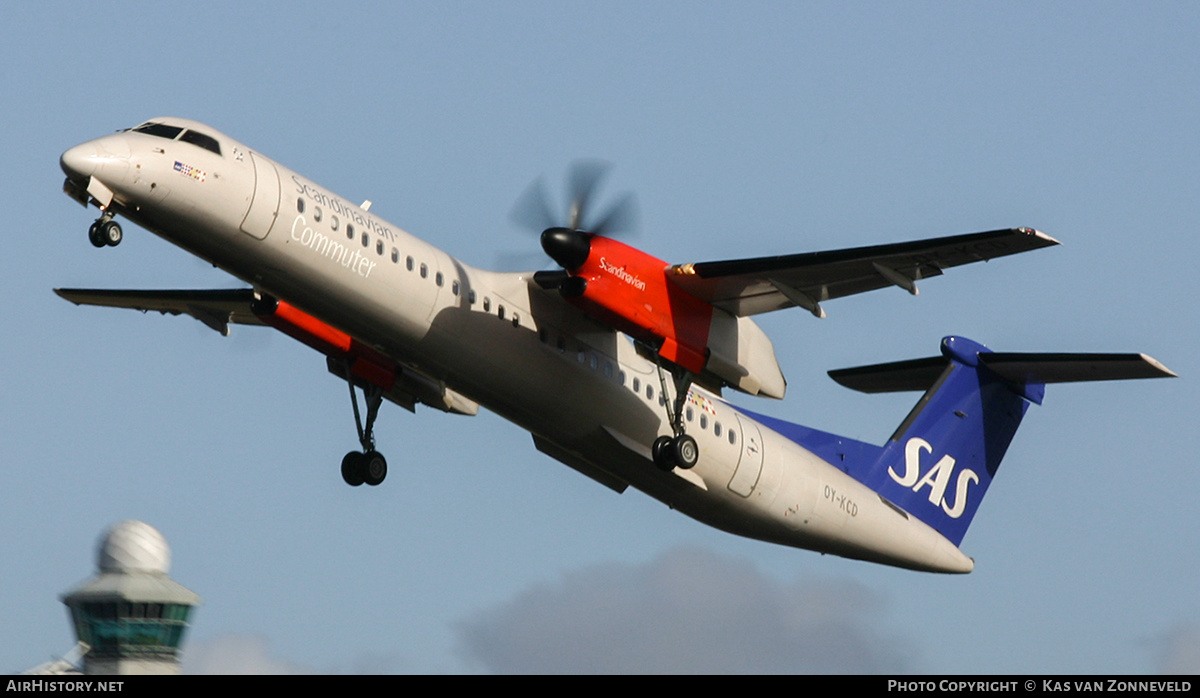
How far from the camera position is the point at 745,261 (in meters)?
17.7

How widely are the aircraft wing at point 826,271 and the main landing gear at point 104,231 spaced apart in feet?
22.0

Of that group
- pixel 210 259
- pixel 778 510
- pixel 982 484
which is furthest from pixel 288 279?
pixel 982 484

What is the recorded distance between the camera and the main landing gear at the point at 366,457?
19422 millimetres

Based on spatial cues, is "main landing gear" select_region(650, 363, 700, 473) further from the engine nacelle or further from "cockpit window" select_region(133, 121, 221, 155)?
"cockpit window" select_region(133, 121, 221, 155)

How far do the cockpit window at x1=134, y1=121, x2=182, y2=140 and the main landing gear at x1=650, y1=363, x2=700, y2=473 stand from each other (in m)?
6.50

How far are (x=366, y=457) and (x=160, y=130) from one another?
5743mm

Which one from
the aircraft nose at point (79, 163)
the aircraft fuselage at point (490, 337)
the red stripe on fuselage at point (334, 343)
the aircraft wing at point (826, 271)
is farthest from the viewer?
the red stripe on fuselage at point (334, 343)

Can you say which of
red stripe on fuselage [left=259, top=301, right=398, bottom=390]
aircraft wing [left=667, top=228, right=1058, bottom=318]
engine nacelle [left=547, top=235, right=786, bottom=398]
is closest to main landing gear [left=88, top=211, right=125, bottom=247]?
red stripe on fuselage [left=259, top=301, right=398, bottom=390]

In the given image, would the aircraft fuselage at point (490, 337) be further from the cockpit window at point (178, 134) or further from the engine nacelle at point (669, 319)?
the engine nacelle at point (669, 319)

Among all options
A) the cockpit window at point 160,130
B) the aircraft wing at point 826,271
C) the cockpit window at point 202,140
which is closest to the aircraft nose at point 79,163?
the cockpit window at point 160,130

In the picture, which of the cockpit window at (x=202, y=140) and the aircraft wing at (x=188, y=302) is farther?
the aircraft wing at (x=188, y=302)

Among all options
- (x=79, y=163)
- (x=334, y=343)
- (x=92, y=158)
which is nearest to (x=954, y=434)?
(x=334, y=343)

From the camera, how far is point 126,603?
23.3m
